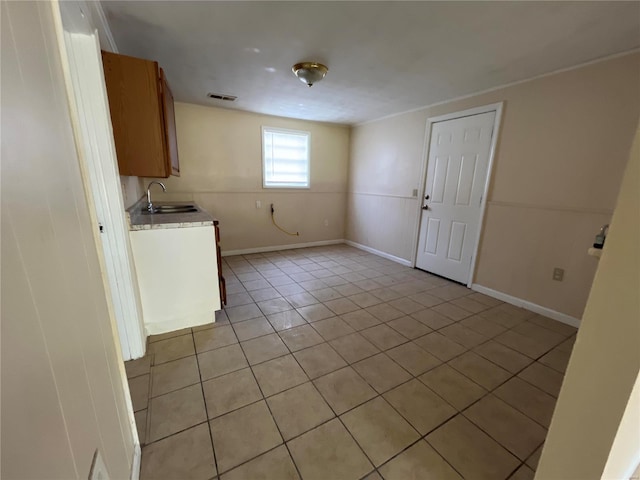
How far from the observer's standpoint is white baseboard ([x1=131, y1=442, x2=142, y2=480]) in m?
1.08

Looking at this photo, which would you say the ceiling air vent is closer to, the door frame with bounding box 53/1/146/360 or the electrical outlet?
the door frame with bounding box 53/1/146/360

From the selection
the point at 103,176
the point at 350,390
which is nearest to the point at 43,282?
the point at 103,176

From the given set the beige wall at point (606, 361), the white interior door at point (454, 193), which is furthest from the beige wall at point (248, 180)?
the beige wall at point (606, 361)

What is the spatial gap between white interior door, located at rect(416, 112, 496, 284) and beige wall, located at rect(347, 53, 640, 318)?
0.16m

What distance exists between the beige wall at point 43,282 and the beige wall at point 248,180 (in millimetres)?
3376

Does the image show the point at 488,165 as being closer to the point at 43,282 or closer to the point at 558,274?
the point at 558,274

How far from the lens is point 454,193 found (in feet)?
10.9

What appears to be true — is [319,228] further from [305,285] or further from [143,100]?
[143,100]

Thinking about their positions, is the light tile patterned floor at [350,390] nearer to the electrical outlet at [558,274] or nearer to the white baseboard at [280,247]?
the electrical outlet at [558,274]

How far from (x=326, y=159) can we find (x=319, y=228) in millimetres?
1291

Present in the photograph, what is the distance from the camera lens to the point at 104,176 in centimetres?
153

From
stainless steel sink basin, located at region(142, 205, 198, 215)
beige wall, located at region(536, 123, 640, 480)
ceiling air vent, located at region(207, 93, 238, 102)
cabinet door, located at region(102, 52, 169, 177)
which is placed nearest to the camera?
beige wall, located at region(536, 123, 640, 480)

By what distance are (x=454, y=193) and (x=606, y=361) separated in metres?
2.93

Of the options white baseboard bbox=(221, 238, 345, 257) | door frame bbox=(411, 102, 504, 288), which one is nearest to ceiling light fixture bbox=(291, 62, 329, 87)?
door frame bbox=(411, 102, 504, 288)
